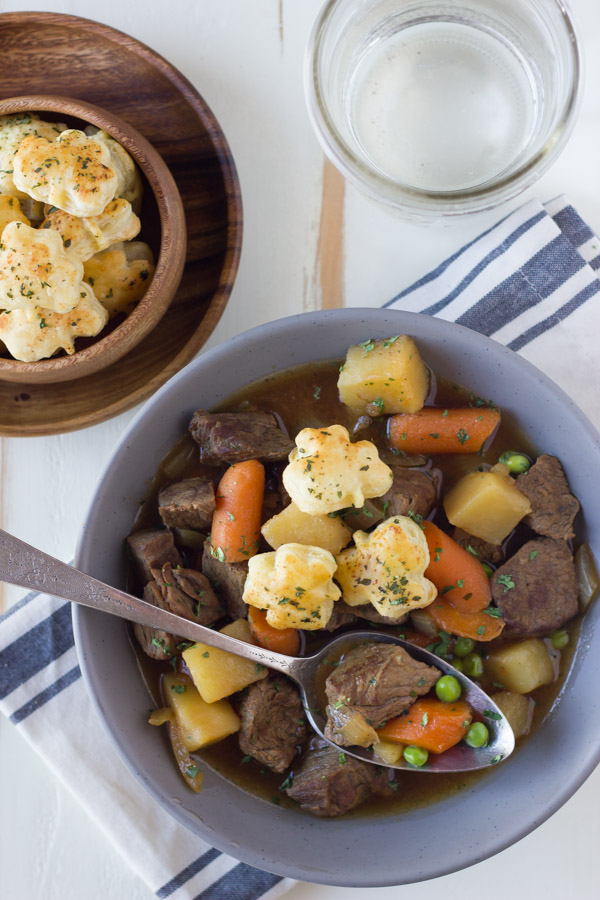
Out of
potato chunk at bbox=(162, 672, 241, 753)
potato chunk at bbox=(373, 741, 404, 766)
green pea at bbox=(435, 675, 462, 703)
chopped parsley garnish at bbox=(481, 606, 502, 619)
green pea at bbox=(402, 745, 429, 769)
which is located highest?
potato chunk at bbox=(162, 672, 241, 753)

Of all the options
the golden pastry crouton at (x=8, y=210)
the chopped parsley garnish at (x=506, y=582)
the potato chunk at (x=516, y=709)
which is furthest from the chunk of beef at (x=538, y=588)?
the golden pastry crouton at (x=8, y=210)

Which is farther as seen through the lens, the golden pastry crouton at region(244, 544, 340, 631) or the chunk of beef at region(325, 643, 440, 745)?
the chunk of beef at region(325, 643, 440, 745)

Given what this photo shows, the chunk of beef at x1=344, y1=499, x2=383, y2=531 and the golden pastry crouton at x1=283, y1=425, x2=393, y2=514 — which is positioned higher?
the golden pastry crouton at x1=283, y1=425, x2=393, y2=514

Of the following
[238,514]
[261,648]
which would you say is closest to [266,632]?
[261,648]

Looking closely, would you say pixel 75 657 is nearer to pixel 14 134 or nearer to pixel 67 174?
pixel 67 174

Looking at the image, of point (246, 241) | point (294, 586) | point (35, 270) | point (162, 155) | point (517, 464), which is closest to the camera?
point (294, 586)

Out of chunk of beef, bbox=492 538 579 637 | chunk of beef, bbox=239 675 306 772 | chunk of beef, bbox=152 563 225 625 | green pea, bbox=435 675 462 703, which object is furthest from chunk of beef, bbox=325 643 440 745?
chunk of beef, bbox=152 563 225 625

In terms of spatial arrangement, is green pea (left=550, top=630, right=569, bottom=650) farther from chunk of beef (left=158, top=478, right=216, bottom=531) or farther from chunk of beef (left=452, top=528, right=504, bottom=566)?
chunk of beef (left=158, top=478, right=216, bottom=531)
